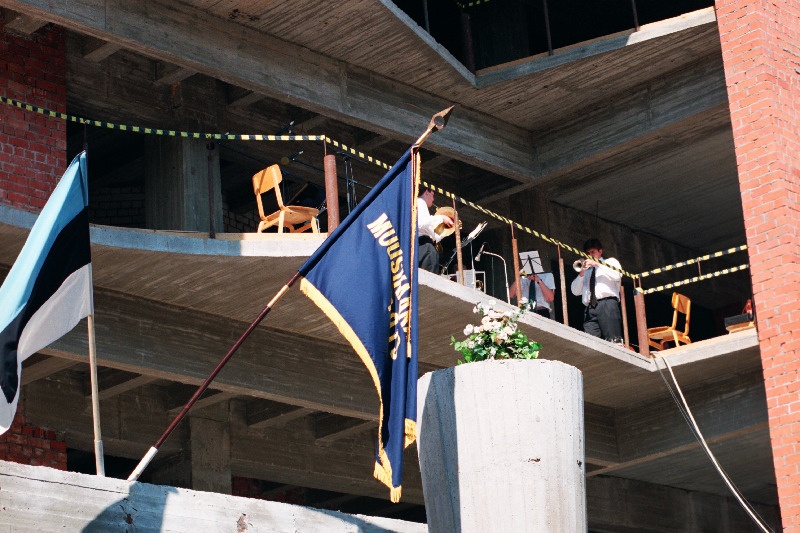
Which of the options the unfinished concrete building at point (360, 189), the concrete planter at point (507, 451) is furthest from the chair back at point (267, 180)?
the concrete planter at point (507, 451)

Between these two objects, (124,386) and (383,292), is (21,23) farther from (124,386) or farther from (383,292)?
(383,292)

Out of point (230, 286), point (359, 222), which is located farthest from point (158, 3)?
point (359, 222)

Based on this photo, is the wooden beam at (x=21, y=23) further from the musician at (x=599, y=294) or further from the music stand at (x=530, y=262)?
the musician at (x=599, y=294)

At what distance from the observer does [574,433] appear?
35.2ft

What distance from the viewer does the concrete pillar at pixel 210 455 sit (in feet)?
56.2

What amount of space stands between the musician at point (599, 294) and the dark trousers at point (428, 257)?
305cm

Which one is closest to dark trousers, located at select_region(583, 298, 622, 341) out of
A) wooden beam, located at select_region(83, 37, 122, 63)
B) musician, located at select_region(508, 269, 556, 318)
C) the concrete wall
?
musician, located at select_region(508, 269, 556, 318)

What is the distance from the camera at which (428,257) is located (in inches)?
623

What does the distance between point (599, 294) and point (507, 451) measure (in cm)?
813

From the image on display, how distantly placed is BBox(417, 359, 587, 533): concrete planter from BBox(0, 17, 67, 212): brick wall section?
5.74 m

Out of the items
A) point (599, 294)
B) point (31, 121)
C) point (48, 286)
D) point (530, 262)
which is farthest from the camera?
point (530, 262)

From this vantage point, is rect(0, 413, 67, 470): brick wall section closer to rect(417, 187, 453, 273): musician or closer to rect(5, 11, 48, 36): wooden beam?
rect(5, 11, 48, 36): wooden beam

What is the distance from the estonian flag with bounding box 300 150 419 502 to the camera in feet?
33.1

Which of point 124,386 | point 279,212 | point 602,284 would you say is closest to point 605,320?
point 602,284
